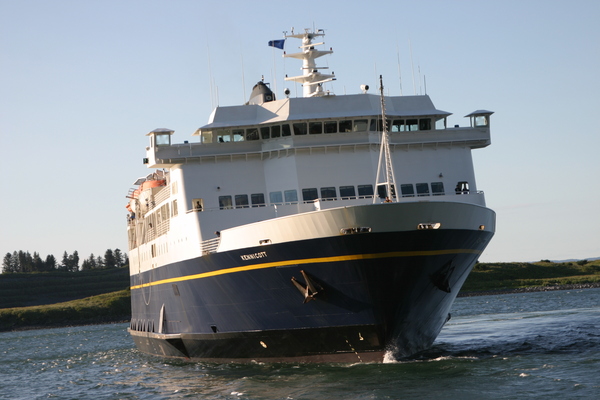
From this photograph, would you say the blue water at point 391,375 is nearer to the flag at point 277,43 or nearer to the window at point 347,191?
the window at point 347,191

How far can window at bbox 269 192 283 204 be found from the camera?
24247mm

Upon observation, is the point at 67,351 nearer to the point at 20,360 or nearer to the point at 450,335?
the point at 20,360

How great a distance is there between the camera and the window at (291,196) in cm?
2391

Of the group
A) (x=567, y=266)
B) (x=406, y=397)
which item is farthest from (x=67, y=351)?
(x=567, y=266)

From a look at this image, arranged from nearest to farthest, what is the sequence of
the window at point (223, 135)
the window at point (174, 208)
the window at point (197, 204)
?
the window at point (197, 204) → the window at point (223, 135) → the window at point (174, 208)

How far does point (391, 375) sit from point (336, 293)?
2.49 m

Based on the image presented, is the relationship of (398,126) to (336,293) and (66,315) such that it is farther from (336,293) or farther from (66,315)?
(66,315)

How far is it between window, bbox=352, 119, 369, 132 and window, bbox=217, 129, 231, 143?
423 centimetres

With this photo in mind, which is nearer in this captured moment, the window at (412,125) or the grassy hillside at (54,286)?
the window at (412,125)

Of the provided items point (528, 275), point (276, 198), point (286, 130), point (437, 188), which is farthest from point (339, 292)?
point (528, 275)

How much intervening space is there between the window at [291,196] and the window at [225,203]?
6.05 feet

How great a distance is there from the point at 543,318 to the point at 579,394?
2335cm

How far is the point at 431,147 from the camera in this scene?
25.4 meters

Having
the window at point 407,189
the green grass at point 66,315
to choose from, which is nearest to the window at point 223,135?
the window at point 407,189
